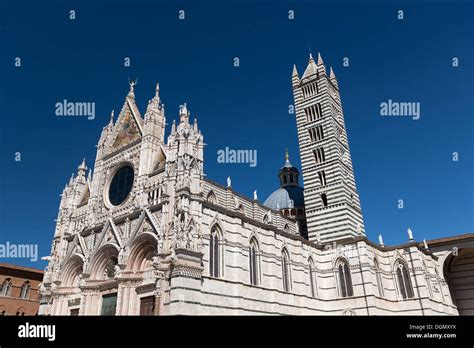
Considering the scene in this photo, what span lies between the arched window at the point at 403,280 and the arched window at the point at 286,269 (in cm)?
934

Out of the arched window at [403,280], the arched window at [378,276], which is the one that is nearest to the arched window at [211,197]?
the arched window at [378,276]

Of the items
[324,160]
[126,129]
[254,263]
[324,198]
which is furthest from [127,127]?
[324,198]

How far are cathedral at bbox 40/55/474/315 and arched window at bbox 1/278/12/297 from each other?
302 inches

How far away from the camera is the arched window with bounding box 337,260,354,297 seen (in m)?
27.3

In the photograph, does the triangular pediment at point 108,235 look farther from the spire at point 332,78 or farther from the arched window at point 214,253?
the spire at point 332,78

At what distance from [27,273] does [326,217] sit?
28.6 metres

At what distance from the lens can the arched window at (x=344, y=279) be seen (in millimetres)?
27312

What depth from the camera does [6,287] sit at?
32.9 meters

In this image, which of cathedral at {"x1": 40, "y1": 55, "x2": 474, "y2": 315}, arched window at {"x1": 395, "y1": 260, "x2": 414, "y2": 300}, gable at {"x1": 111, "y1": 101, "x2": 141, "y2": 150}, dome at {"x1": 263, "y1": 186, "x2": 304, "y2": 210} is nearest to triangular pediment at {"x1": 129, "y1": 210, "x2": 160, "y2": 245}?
cathedral at {"x1": 40, "y1": 55, "x2": 474, "y2": 315}

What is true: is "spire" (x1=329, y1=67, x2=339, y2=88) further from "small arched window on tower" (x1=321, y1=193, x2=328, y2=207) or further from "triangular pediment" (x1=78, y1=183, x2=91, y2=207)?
"triangular pediment" (x1=78, y1=183, x2=91, y2=207)
